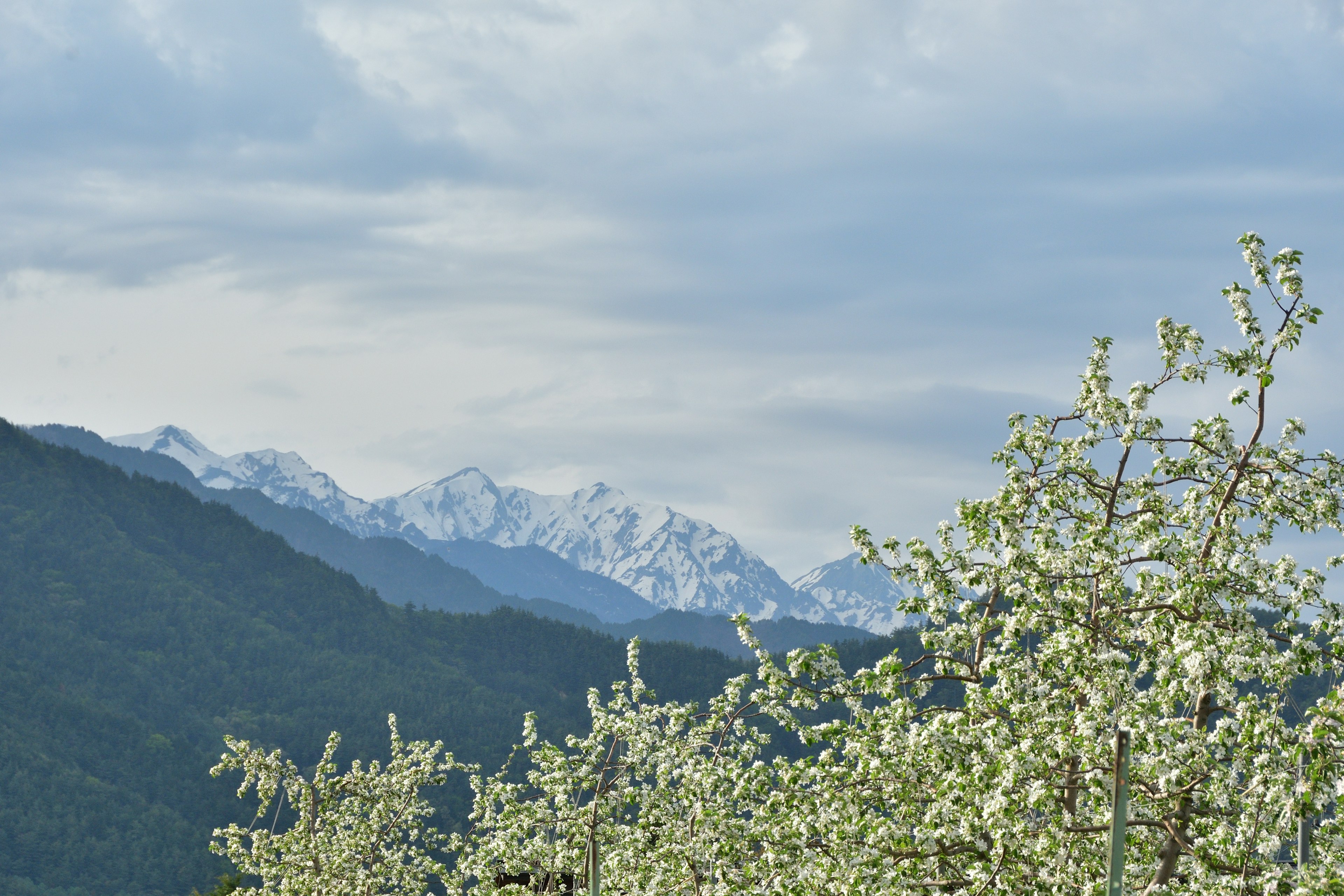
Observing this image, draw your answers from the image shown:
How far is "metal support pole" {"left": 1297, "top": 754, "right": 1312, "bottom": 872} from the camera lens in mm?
11531

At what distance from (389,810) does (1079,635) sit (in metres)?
27.4

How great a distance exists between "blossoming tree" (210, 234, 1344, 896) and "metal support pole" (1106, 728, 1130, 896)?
116 centimetres

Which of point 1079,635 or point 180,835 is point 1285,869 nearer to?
point 1079,635

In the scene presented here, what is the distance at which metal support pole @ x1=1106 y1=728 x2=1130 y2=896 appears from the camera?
35.2ft

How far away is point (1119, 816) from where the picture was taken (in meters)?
10.8

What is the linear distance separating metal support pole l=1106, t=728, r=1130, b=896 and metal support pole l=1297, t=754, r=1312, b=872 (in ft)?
5.61

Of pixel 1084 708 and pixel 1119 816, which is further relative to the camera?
pixel 1084 708

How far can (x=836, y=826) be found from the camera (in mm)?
14789

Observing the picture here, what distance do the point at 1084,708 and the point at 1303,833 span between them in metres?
2.98

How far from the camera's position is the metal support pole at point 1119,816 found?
10.7 metres

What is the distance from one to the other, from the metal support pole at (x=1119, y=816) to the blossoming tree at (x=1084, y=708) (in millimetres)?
1164

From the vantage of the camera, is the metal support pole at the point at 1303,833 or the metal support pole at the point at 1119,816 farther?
the metal support pole at the point at 1303,833

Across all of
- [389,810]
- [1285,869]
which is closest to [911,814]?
[1285,869]

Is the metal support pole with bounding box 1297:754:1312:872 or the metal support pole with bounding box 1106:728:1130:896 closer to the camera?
the metal support pole with bounding box 1106:728:1130:896
